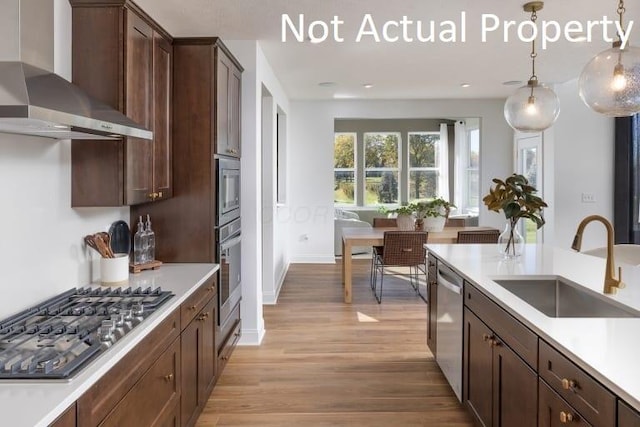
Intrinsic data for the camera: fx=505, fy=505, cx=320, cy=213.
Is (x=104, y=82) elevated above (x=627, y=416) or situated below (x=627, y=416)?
above

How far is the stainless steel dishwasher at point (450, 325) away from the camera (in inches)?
112

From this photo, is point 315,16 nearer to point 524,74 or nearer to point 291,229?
point 524,74

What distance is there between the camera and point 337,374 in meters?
3.54

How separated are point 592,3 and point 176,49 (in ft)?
9.14

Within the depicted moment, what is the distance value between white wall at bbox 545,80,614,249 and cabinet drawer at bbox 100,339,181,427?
564cm

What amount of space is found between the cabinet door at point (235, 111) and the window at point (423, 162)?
7601 millimetres

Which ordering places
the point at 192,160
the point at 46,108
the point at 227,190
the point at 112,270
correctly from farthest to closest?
the point at 227,190 < the point at 192,160 < the point at 112,270 < the point at 46,108

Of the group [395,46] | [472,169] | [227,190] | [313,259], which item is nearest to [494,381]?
[227,190]

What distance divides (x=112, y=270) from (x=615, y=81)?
262 centimetres

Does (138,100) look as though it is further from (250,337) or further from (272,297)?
(272,297)

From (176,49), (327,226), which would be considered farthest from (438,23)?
(327,226)

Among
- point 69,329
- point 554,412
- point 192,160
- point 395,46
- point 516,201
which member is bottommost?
point 554,412

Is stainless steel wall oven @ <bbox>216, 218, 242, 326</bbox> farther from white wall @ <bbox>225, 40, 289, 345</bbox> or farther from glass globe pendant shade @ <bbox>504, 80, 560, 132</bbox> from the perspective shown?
glass globe pendant shade @ <bbox>504, 80, 560, 132</bbox>

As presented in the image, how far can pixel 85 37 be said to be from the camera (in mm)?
2512
